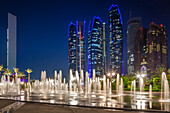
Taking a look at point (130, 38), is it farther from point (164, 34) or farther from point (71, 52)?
point (71, 52)

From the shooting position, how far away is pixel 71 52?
12131cm

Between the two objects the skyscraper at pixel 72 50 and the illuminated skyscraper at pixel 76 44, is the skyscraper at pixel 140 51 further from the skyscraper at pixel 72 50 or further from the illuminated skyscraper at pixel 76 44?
the skyscraper at pixel 72 50

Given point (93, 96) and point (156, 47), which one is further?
point (156, 47)

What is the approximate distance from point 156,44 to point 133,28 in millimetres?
41018

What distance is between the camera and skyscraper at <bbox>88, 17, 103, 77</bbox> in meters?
126

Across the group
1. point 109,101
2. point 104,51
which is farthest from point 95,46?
point 109,101

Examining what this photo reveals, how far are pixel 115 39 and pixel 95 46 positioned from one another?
18.5 m

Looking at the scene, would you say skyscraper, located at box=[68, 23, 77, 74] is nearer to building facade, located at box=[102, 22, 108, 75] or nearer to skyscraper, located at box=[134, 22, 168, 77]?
building facade, located at box=[102, 22, 108, 75]

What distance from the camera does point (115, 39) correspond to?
131625 millimetres

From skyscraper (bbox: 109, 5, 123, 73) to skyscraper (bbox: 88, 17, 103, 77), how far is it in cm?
1043

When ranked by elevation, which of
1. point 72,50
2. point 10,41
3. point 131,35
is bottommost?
point 10,41

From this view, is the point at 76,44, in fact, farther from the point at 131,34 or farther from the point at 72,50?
the point at 131,34

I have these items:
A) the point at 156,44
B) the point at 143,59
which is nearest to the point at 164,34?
the point at 156,44

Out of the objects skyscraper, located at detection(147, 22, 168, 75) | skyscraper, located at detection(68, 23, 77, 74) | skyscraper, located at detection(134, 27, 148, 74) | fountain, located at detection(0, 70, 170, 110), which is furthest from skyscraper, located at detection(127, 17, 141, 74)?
fountain, located at detection(0, 70, 170, 110)
